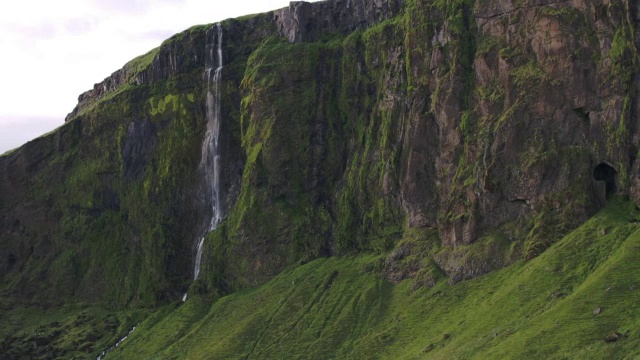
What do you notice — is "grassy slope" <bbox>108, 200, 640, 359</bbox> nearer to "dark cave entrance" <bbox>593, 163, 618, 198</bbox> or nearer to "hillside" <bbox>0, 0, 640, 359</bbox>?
"hillside" <bbox>0, 0, 640, 359</bbox>

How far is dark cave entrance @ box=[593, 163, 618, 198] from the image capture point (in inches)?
5714

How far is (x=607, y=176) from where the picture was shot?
146250mm

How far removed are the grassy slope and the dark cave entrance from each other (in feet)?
13.6

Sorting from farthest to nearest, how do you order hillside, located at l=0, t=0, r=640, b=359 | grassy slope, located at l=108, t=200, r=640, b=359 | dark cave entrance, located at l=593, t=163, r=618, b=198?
dark cave entrance, located at l=593, t=163, r=618, b=198 < hillside, located at l=0, t=0, r=640, b=359 < grassy slope, located at l=108, t=200, r=640, b=359

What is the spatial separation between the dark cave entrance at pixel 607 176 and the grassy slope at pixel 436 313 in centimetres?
415

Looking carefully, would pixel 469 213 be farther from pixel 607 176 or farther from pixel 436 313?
pixel 607 176

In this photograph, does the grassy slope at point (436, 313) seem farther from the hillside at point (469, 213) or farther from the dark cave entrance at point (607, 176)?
the dark cave entrance at point (607, 176)

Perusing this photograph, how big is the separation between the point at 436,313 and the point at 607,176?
39.0m

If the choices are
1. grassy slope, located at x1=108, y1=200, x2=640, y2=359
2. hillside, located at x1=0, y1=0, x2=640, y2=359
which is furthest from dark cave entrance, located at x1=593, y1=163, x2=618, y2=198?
grassy slope, located at x1=108, y1=200, x2=640, y2=359

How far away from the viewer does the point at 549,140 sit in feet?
500

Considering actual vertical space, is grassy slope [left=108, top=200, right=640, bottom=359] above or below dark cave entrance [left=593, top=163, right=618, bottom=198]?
below

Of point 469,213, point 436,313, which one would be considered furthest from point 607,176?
point 436,313

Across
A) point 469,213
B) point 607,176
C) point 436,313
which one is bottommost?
point 436,313

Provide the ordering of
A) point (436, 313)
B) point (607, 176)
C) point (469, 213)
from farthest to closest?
point (469, 213) < point (436, 313) < point (607, 176)
